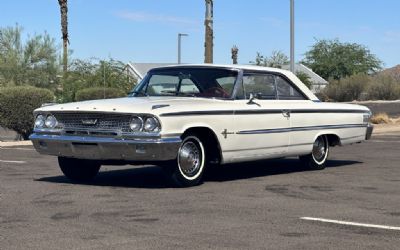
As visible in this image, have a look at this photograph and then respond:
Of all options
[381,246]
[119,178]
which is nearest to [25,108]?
[119,178]

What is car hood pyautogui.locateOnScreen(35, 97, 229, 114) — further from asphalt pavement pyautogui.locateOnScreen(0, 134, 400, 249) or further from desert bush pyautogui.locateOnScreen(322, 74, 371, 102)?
desert bush pyautogui.locateOnScreen(322, 74, 371, 102)

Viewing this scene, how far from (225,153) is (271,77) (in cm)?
198

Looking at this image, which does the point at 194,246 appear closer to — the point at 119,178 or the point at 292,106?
the point at 119,178

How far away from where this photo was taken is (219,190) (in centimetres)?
971

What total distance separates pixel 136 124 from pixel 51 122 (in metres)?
1.45

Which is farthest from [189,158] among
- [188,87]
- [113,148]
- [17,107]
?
[17,107]

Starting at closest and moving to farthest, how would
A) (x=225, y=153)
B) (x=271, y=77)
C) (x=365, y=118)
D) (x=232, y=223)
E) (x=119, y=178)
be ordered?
1. (x=232, y=223)
2. (x=225, y=153)
3. (x=119, y=178)
4. (x=271, y=77)
5. (x=365, y=118)

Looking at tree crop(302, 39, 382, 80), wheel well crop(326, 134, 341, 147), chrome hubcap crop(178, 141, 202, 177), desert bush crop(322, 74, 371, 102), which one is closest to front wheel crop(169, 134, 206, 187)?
chrome hubcap crop(178, 141, 202, 177)

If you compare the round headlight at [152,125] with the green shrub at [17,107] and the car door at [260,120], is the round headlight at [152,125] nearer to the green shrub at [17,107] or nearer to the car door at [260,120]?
the car door at [260,120]

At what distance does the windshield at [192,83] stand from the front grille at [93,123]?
1499 millimetres

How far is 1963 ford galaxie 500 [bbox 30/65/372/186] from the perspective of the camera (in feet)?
31.4

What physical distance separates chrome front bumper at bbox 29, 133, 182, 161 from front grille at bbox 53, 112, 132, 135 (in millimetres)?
104

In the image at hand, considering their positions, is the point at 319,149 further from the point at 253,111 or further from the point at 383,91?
the point at 383,91

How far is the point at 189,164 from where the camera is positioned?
9977mm
